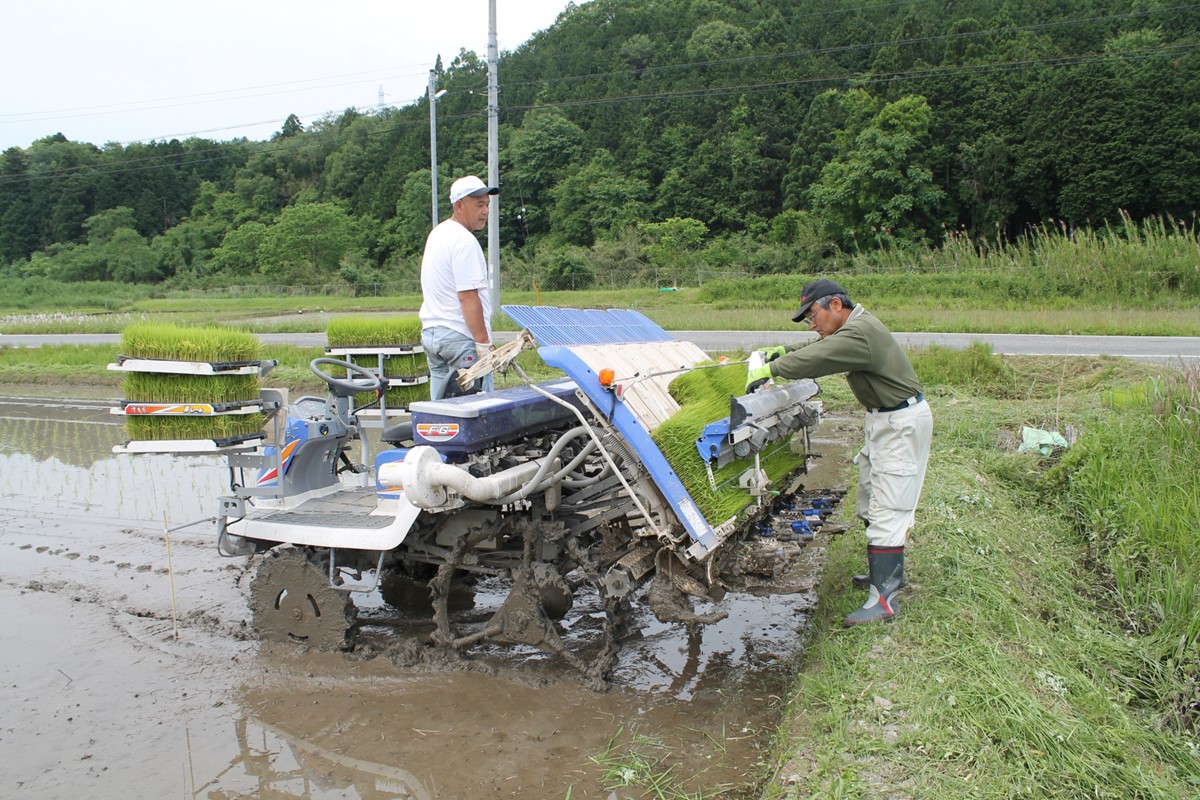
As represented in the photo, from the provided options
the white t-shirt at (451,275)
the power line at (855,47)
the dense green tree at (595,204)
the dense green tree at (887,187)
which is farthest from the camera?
the dense green tree at (595,204)

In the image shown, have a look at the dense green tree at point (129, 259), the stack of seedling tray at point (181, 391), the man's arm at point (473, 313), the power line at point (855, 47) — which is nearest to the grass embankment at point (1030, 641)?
the man's arm at point (473, 313)

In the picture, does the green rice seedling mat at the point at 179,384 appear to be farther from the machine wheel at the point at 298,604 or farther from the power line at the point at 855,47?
the power line at the point at 855,47

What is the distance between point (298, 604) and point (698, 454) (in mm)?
2597

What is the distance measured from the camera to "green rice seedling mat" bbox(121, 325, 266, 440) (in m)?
5.17

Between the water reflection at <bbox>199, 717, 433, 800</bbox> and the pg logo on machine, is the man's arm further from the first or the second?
the water reflection at <bbox>199, 717, 433, 800</bbox>

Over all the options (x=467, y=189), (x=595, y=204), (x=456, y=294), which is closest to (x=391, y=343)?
(x=456, y=294)

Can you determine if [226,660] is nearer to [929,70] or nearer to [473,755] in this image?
[473,755]

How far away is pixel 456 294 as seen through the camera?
495 centimetres

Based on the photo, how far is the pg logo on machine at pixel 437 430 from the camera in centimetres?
443

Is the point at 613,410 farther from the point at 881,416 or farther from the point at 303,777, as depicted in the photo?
the point at 303,777

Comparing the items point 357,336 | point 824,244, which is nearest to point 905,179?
point 824,244

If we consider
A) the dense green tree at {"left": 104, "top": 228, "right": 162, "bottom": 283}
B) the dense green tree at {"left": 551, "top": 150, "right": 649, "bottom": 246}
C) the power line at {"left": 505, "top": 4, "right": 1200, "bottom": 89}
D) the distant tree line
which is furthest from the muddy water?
the dense green tree at {"left": 104, "top": 228, "right": 162, "bottom": 283}

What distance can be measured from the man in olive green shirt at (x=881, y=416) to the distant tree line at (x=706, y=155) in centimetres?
3454

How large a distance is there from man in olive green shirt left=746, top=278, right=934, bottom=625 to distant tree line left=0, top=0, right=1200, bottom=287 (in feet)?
113
